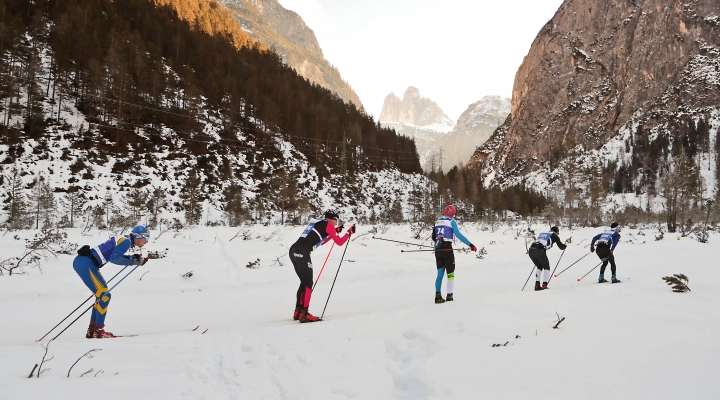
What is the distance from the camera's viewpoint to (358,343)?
4.45m

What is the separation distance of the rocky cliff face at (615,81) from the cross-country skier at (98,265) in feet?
321

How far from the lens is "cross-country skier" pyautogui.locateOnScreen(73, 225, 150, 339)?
204 inches

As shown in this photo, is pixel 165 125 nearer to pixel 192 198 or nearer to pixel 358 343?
pixel 192 198

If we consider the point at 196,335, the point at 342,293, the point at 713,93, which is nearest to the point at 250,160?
the point at 342,293

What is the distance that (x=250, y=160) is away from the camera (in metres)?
43.7

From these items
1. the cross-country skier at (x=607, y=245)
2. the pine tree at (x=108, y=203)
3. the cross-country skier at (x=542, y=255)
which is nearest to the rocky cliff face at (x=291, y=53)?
the pine tree at (x=108, y=203)

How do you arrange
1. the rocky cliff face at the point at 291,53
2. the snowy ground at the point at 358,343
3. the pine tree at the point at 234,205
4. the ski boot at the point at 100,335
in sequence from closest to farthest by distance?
the snowy ground at the point at 358,343, the ski boot at the point at 100,335, the pine tree at the point at 234,205, the rocky cliff face at the point at 291,53

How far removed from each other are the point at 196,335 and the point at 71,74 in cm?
4627

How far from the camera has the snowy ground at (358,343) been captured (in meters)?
3.01

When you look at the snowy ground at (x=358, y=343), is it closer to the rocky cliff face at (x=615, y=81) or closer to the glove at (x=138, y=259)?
the glove at (x=138, y=259)

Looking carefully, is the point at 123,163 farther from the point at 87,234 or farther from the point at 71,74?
the point at 87,234

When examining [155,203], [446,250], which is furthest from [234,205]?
[446,250]

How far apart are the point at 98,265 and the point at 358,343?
4.43m

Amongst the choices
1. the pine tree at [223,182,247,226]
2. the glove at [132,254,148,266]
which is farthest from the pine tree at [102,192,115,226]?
the glove at [132,254,148,266]
